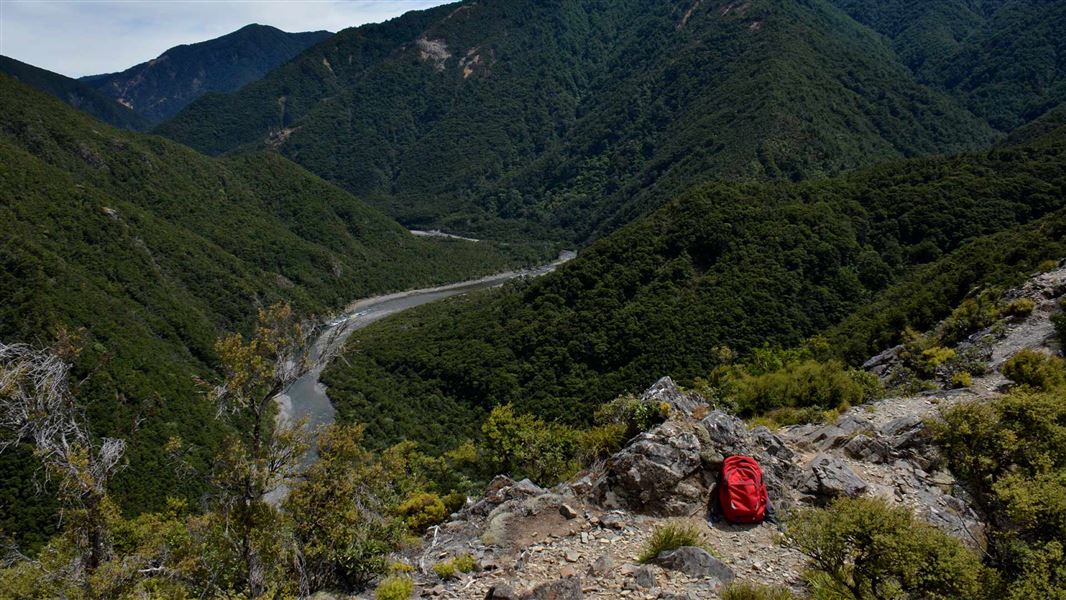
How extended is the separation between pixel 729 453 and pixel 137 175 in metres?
154

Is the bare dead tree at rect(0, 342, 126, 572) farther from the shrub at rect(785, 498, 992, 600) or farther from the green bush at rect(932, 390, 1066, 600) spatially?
the green bush at rect(932, 390, 1066, 600)

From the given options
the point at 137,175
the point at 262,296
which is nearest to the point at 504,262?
the point at 262,296

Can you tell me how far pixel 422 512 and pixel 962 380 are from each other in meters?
23.0

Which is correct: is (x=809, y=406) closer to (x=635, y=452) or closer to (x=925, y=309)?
(x=635, y=452)

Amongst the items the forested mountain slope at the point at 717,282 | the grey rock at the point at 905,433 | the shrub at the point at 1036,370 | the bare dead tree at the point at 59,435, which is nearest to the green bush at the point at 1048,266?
the shrub at the point at 1036,370

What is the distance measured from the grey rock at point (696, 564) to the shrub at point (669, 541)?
23 cm

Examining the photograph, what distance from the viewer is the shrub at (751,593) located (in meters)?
12.2

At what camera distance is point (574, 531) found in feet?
55.1

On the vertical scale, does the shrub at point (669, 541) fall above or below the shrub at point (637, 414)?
below

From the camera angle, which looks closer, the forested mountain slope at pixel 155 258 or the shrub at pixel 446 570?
the shrub at pixel 446 570

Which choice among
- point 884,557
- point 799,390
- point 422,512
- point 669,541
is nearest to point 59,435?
point 422,512

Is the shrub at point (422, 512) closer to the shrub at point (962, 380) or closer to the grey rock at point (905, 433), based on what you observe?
the grey rock at point (905, 433)

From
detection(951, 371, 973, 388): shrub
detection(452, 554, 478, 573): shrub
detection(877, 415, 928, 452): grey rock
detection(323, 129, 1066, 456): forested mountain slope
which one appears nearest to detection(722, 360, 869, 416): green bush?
detection(951, 371, 973, 388): shrub

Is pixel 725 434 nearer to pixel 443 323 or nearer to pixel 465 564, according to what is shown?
pixel 465 564
